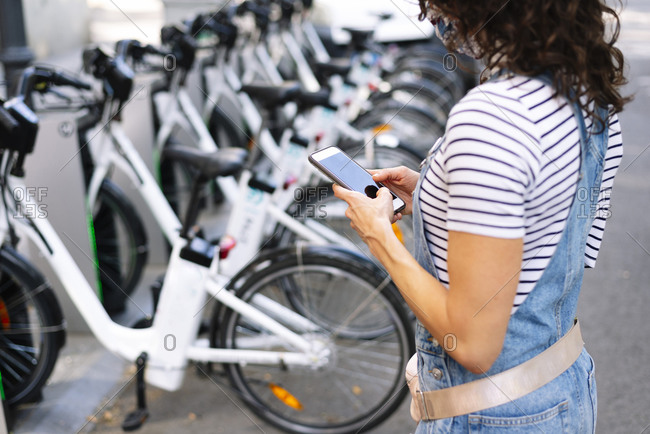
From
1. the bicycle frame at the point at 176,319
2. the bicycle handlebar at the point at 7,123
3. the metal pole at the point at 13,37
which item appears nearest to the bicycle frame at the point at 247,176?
the bicycle frame at the point at 176,319

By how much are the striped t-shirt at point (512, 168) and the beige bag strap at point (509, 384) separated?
0.49 feet

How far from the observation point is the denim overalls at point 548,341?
1376 mm

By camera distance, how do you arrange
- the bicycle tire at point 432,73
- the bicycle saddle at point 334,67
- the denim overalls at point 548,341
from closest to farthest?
the denim overalls at point 548,341, the bicycle saddle at point 334,67, the bicycle tire at point 432,73

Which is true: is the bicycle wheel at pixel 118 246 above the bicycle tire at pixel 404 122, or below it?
above

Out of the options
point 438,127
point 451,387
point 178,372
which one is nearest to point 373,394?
point 178,372

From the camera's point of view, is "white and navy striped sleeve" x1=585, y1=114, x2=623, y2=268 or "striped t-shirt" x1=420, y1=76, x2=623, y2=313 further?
"white and navy striped sleeve" x1=585, y1=114, x2=623, y2=268

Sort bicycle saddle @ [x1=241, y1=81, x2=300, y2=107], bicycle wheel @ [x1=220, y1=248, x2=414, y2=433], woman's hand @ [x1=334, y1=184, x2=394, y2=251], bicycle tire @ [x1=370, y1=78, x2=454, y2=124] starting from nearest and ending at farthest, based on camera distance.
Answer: woman's hand @ [x1=334, y1=184, x2=394, y2=251], bicycle wheel @ [x1=220, y1=248, x2=414, y2=433], bicycle saddle @ [x1=241, y1=81, x2=300, y2=107], bicycle tire @ [x1=370, y1=78, x2=454, y2=124]

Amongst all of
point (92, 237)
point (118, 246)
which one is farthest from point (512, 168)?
point (118, 246)

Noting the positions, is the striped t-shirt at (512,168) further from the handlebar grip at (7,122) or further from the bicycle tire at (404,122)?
the bicycle tire at (404,122)

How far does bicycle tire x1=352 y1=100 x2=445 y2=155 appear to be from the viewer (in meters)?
5.84

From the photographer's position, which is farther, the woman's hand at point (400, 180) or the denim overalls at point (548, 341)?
the woman's hand at point (400, 180)

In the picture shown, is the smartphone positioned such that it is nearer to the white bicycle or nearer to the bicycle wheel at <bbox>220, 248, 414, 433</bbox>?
the white bicycle

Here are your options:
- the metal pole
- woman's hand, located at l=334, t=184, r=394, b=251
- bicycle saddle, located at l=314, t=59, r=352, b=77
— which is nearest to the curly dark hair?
woman's hand, located at l=334, t=184, r=394, b=251

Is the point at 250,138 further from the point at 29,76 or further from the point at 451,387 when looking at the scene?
the point at 451,387
